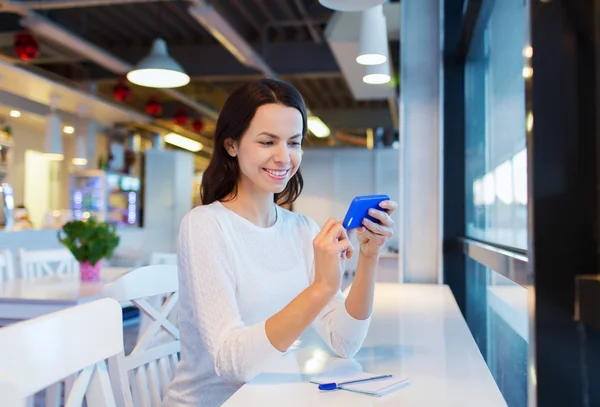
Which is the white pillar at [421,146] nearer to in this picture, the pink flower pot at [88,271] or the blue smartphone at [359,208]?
the pink flower pot at [88,271]

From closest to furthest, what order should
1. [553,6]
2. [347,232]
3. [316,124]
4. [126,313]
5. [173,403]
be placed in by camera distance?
[553,6]
[347,232]
[173,403]
[126,313]
[316,124]

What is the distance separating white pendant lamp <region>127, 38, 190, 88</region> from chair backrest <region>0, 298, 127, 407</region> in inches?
164

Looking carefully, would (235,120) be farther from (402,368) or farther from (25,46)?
(25,46)

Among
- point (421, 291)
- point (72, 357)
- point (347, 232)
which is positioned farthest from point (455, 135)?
point (72, 357)

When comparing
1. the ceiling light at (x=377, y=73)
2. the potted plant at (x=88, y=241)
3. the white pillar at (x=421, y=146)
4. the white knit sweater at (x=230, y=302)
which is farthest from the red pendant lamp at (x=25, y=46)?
the white knit sweater at (x=230, y=302)

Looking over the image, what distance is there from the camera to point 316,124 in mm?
10672

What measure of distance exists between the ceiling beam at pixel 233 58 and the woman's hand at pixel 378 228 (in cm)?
690

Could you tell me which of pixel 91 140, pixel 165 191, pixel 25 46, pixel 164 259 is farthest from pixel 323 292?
pixel 165 191

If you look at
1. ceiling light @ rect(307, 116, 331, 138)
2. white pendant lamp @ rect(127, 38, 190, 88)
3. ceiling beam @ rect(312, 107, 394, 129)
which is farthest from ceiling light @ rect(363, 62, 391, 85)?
ceiling beam @ rect(312, 107, 394, 129)

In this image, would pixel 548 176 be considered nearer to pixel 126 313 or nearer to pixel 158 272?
pixel 158 272

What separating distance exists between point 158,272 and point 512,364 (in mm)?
1258

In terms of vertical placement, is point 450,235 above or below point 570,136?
below

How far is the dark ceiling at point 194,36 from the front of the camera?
706 centimetres

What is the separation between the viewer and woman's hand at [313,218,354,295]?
1.29m
